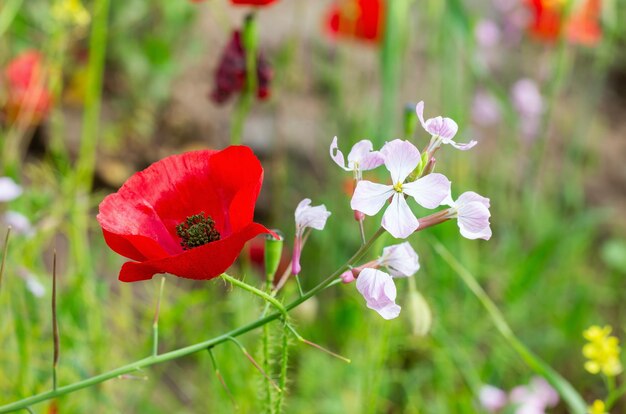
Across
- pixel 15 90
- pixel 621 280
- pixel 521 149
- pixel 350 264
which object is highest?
pixel 350 264

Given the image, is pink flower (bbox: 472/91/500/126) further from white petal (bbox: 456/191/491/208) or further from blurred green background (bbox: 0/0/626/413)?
white petal (bbox: 456/191/491/208)

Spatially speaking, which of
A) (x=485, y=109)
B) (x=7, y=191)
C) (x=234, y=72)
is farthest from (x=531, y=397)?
(x=485, y=109)

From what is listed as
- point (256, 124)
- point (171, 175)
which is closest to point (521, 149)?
point (256, 124)

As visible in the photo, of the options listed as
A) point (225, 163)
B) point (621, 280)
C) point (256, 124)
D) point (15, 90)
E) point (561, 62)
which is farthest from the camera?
point (256, 124)

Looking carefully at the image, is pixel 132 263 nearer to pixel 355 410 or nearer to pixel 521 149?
pixel 355 410

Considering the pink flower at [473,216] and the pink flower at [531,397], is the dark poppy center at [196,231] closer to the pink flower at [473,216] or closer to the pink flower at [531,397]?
the pink flower at [473,216]

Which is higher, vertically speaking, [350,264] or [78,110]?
[350,264]

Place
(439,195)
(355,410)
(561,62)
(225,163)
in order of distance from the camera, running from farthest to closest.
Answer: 1. (561,62)
2. (355,410)
3. (225,163)
4. (439,195)

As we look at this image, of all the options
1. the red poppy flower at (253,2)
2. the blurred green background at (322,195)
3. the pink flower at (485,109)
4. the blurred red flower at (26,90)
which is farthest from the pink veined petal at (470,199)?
the pink flower at (485,109)
